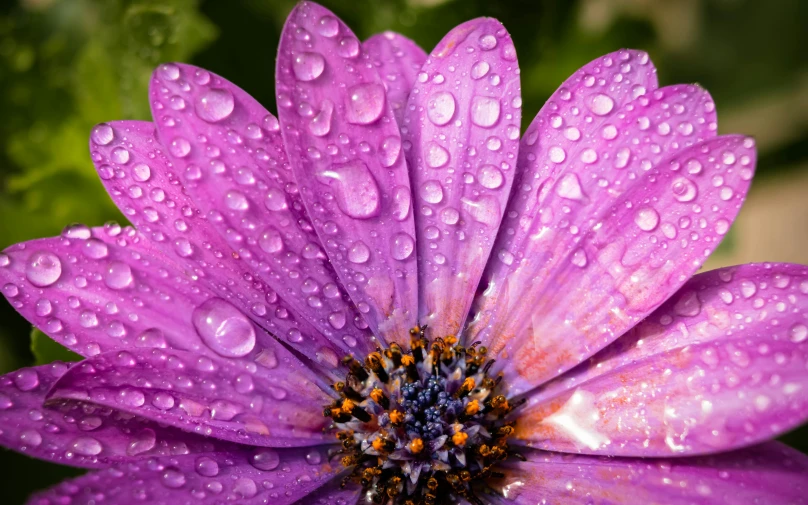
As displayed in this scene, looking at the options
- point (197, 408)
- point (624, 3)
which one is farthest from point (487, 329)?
point (624, 3)

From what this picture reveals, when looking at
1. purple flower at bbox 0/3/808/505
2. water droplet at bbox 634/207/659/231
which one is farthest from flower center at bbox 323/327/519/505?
water droplet at bbox 634/207/659/231

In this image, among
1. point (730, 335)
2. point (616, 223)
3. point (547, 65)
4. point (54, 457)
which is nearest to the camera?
point (54, 457)

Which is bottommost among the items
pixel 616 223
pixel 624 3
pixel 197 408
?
pixel 197 408

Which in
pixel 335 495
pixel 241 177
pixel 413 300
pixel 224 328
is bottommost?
pixel 335 495

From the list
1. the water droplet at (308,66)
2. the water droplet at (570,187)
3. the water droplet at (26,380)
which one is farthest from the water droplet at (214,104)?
the water droplet at (570,187)

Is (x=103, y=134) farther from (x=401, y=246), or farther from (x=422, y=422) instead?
(x=422, y=422)

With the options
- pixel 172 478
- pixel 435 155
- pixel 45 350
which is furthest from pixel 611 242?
pixel 45 350

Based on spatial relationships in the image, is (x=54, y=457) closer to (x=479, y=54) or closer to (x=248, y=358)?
(x=248, y=358)

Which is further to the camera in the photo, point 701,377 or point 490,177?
point 490,177
